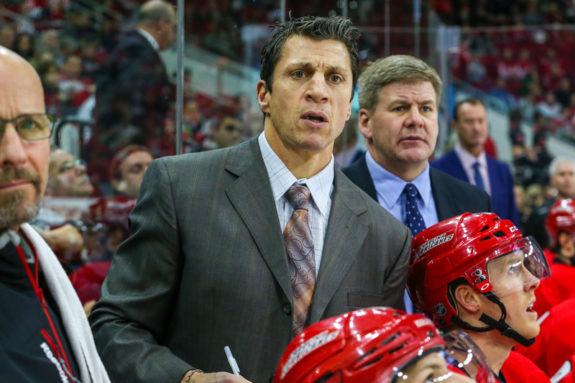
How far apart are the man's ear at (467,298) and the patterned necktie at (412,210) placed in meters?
0.58

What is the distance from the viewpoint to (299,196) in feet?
7.31

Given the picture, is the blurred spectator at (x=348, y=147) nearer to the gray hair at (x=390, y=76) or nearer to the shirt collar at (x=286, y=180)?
the gray hair at (x=390, y=76)

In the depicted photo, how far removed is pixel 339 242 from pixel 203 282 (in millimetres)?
397

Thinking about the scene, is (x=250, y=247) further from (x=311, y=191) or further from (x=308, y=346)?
(x=308, y=346)

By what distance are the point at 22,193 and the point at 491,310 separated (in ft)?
4.97

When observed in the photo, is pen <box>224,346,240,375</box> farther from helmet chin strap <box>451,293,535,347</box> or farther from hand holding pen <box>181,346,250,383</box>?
helmet chin strap <box>451,293,535,347</box>

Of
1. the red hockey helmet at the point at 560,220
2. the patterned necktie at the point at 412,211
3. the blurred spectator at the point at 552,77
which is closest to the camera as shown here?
the patterned necktie at the point at 412,211

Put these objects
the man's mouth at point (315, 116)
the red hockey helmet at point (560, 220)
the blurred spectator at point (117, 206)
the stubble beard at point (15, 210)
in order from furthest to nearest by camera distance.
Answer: the red hockey helmet at point (560, 220), the blurred spectator at point (117, 206), the man's mouth at point (315, 116), the stubble beard at point (15, 210)

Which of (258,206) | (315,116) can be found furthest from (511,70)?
(258,206)

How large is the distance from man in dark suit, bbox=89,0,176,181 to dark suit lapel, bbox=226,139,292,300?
1.02 metres

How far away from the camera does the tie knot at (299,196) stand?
223 centimetres

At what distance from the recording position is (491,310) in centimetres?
239

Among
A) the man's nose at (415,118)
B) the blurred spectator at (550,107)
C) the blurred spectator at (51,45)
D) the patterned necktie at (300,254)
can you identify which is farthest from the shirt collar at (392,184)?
the blurred spectator at (550,107)

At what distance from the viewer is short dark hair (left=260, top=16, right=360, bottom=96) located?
2.28m
